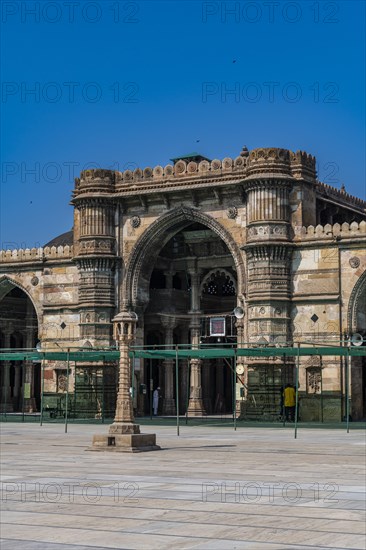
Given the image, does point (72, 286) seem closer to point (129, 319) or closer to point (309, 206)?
point (309, 206)

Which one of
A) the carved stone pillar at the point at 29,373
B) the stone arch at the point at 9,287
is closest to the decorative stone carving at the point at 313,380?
the stone arch at the point at 9,287

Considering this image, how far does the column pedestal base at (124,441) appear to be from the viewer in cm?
2058

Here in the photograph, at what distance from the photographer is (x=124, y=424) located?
21.3 metres

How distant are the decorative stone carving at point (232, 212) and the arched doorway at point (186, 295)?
1.99ft

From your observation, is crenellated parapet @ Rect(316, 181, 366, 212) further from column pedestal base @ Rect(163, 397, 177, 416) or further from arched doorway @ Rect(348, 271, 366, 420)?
column pedestal base @ Rect(163, 397, 177, 416)

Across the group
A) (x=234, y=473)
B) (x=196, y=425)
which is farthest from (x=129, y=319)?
(x=196, y=425)

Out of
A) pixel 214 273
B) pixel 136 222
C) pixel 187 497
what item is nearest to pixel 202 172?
pixel 136 222

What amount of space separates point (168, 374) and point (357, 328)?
32.8ft

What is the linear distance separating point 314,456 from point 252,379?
49.4 feet

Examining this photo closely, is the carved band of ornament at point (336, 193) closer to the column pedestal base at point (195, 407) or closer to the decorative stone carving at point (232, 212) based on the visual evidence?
the decorative stone carving at point (232, 212)

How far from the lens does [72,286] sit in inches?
1544

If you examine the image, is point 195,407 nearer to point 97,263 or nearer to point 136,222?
point 97,263

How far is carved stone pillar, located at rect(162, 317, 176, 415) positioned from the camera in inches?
1598

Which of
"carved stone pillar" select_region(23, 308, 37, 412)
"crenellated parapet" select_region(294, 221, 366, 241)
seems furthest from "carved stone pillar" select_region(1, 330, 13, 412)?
"crenellated parapet" select_region(294, 221, 366, 241)
